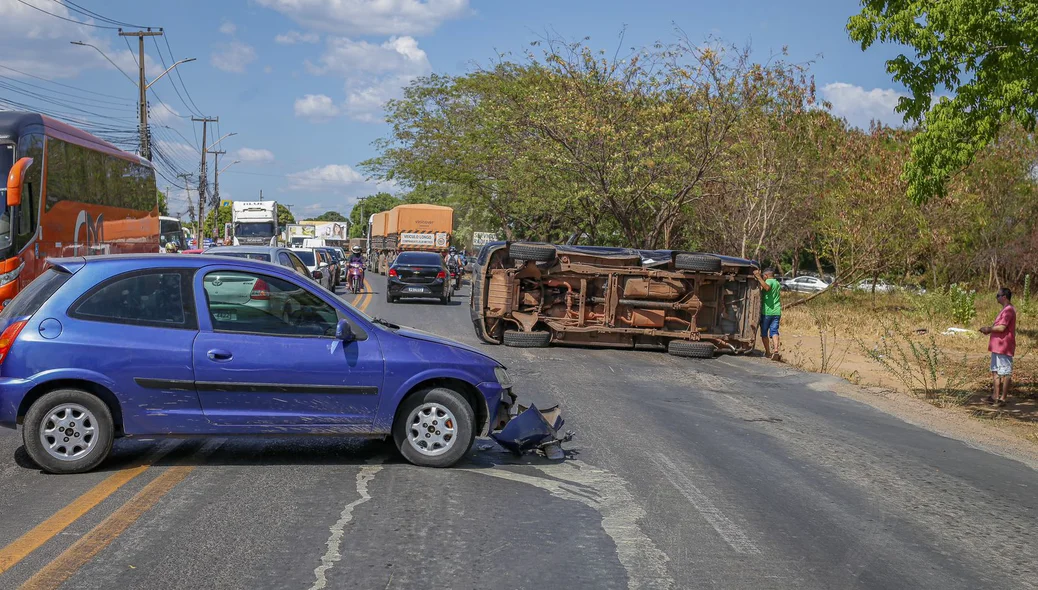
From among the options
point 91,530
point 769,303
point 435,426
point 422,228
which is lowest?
point 91,530

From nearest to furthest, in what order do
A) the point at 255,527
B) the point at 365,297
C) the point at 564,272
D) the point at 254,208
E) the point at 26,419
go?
the point at 255,527 → the point at 26,419 → the point at 564,272 → the point at 365,297 → the point at 254,208

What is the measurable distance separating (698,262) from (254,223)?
32.8 metres

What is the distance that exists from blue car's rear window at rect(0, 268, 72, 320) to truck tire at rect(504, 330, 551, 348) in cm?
1115

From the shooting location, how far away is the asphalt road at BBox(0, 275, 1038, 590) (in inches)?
206

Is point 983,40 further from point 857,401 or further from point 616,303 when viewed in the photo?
point 616,303

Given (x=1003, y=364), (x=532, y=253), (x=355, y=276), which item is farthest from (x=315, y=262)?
(x=1003, y=364)

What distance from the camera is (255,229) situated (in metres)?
46.4

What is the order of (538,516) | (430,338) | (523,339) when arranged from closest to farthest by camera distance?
(538,516) < (430,338) < (523,339)

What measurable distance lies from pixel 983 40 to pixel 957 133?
4.28 ft

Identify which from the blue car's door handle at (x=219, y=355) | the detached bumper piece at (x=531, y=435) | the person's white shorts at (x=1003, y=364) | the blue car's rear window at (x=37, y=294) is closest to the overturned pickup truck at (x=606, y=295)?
the person's white shorts at (x=1003, y=364)

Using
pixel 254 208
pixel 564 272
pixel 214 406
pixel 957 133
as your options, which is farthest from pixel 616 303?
pixel 254 208

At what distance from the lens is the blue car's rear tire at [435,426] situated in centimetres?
756

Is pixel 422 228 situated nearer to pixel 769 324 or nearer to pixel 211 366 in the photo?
pixel 769 324

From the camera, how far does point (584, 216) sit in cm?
4194
